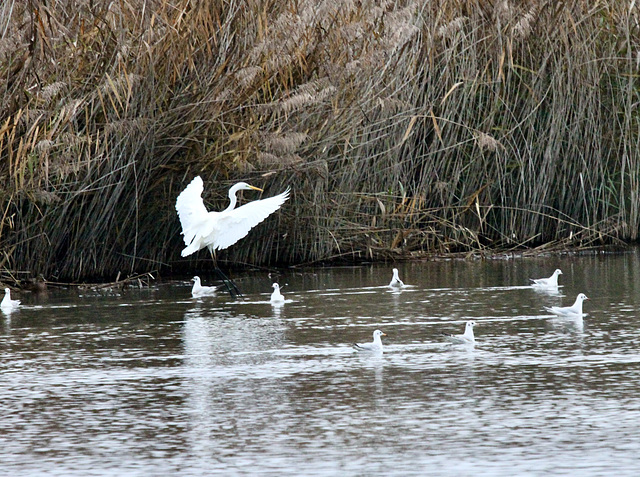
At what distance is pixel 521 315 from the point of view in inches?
385

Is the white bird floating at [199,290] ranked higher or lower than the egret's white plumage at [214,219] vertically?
lower

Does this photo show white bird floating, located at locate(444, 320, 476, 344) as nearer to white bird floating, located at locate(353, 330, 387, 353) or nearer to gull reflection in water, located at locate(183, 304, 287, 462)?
white bird floating, located at locate(353, 330, 387, 353)

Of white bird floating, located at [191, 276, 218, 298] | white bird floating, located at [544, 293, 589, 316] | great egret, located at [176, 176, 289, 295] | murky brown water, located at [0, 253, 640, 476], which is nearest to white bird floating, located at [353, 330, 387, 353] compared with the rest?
murky brown water, located at [0, 253, 640, 476]

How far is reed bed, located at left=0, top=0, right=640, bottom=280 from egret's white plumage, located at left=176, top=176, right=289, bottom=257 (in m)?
0.58

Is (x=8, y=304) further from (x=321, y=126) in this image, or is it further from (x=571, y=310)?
(x=571, y=310)

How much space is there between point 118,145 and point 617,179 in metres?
6.94

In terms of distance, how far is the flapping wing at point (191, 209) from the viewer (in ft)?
38.8

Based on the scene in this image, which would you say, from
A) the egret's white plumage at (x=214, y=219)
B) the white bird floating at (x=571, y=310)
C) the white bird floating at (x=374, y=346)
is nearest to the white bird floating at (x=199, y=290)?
the egret's white plumage at (x=214, y=219)

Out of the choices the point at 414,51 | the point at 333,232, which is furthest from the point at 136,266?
the point at 414,51

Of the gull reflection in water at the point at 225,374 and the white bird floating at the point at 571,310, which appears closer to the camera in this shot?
the gull reflection in water at the point at 225,374

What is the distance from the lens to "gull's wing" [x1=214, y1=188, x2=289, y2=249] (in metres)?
11.6

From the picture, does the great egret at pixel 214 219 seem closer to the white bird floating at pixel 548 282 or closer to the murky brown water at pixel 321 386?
the murky brown water at pixel 321 386

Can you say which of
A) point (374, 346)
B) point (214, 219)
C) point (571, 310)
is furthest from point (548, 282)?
point (374, 346)

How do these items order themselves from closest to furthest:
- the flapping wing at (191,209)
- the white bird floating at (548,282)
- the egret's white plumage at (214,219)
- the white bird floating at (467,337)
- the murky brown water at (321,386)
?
the murky brown water at (321,386), the white bird floating at (467,337), the white bird floating at (548,282), the egret's white plumage at (214,219), the flapping wing at (191,209)
